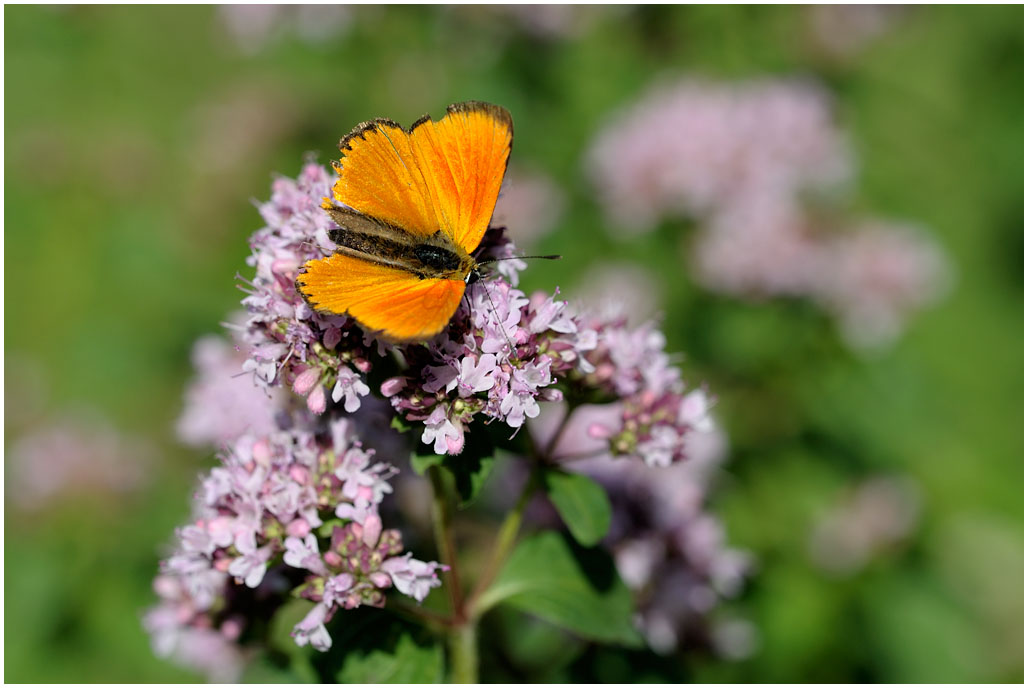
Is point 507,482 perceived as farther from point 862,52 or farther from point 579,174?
point 862,52

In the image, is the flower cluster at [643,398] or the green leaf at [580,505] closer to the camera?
the green leaf at [580,505]

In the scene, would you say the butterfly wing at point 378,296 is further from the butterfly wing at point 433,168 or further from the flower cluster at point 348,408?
the butterfly wing at point 433,168

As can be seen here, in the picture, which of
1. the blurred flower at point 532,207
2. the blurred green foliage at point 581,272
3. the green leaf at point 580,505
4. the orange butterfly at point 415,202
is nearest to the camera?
the orange butterfly at point 415,202

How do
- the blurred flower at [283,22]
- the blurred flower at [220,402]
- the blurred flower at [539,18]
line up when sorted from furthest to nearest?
the blurred flower at [539,18], the blurred flower at [283,22], the blurred flower at [220,402]

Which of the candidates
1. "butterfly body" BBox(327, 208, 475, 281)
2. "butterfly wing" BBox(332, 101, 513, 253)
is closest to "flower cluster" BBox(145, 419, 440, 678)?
"butterfly body" BBox(327, 208, 475, 281)

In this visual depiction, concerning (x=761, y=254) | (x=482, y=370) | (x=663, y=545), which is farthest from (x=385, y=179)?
(x=761, y=254)

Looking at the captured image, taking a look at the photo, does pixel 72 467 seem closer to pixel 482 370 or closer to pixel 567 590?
pixel 567 590

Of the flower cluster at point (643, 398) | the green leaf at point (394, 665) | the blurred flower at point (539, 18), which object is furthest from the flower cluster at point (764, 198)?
the green leaf at point (394, 665)
